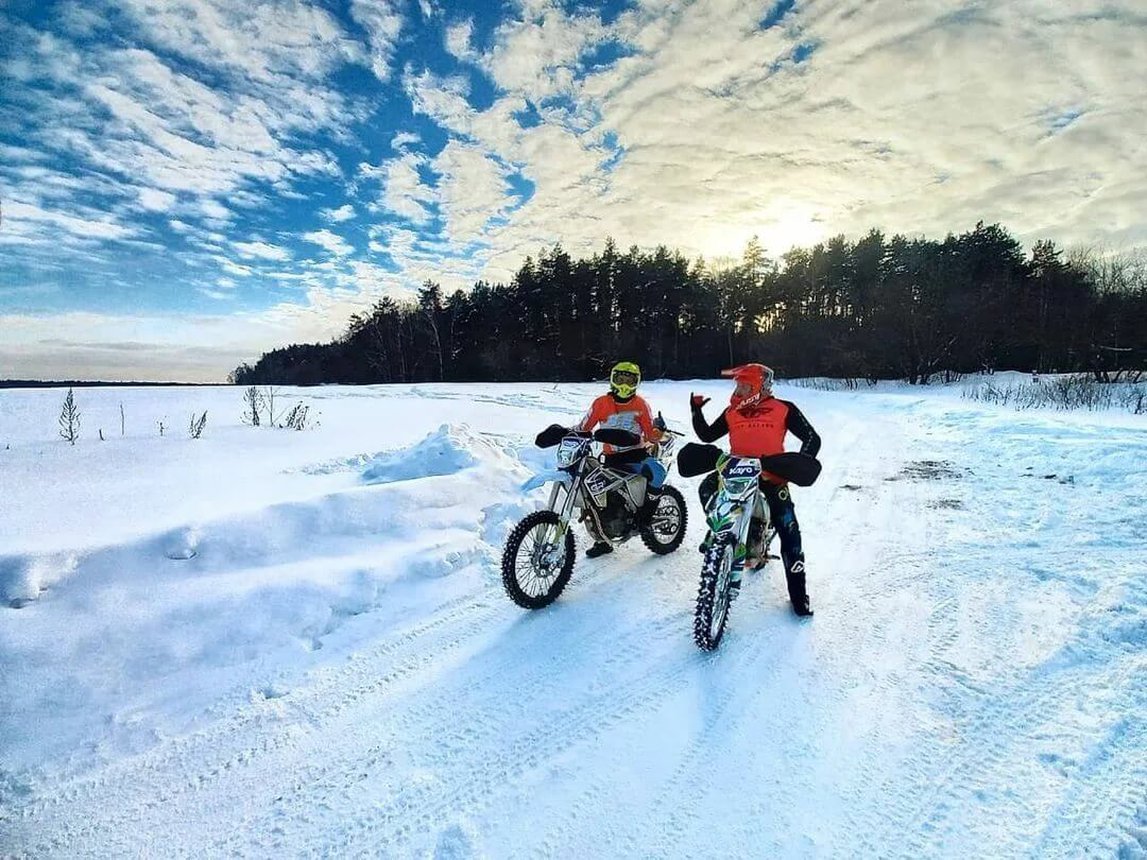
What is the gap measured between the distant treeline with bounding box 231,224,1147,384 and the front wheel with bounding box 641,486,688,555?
3209 centimetres

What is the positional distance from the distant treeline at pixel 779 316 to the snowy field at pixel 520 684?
31.0m

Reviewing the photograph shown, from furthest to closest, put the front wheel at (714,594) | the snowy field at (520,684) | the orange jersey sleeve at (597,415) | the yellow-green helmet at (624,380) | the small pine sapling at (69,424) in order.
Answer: the small pine sapling at (69,424) → the orange jersey sleeve at (597,415) → the yellow-green helmet at (624,380) → the front wheel at (714,594) → the snowy field at (520,684)

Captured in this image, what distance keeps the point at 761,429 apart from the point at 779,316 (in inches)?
1947

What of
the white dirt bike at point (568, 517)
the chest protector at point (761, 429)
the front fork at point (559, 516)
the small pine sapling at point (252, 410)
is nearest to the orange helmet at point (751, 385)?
the chest protector at point (761, 429)

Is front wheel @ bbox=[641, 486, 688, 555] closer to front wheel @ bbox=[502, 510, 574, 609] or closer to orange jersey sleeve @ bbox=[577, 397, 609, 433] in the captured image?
orange jersey sleeve @ bbox=[577, 397, 609, 433]

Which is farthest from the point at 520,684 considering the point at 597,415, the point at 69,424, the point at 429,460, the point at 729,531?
the point at 69,424

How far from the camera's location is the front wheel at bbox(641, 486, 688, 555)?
539 centimetres

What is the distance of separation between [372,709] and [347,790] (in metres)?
0.60

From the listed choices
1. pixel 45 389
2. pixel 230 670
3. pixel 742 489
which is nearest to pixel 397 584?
pixel 230 670

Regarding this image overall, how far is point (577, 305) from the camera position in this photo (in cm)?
4856

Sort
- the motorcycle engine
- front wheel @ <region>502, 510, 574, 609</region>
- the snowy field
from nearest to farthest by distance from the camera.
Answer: the snowy field, front wheel @ <region>502, 510, 574, 609</region>, the motorcycle engine

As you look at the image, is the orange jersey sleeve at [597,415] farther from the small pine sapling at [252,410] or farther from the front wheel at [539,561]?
the small pine sapling at [252,410]

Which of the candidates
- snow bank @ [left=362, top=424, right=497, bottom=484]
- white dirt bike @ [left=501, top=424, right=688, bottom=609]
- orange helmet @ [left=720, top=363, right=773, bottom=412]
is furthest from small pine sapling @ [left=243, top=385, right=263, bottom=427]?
orange helmet @ [left=720, top=363, right=773, bottom=412]

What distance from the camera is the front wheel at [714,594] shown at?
3594 mm
